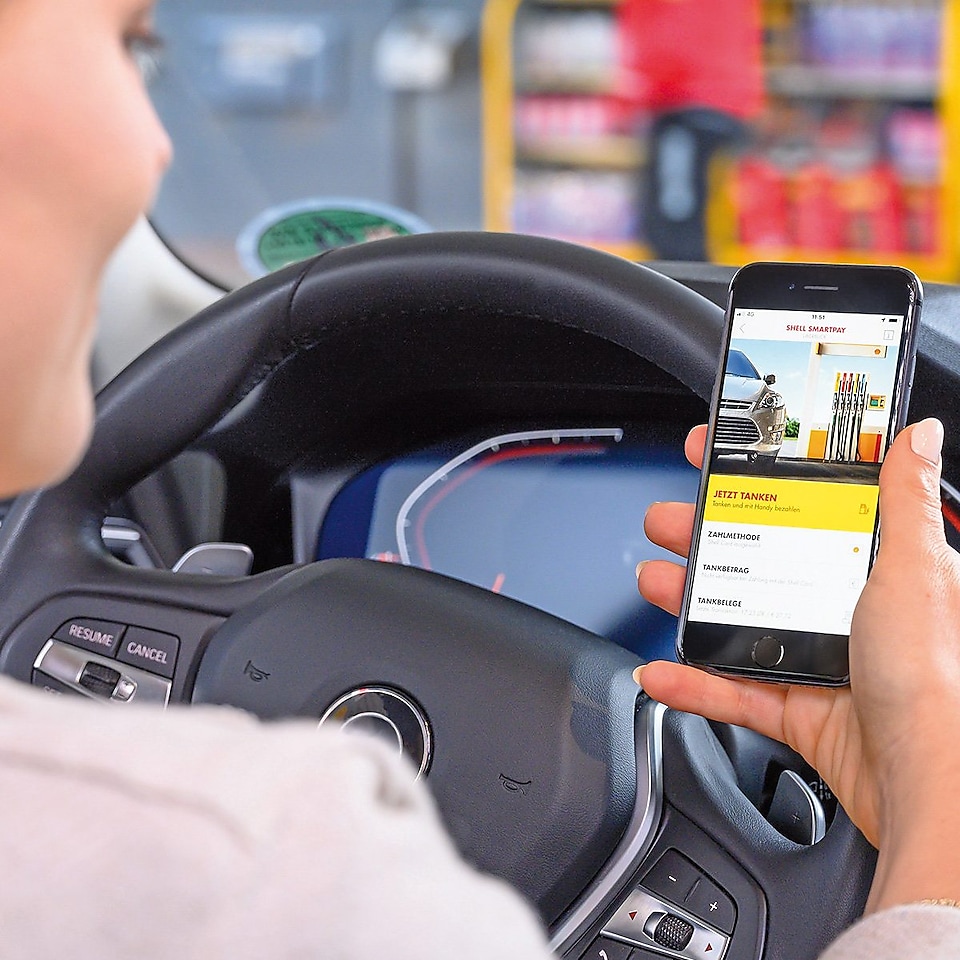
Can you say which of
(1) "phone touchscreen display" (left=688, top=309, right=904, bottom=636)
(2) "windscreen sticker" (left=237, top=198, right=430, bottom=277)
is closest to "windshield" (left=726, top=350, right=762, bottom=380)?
(1) "phone touchscreen display" (left=688, top=309, right=904, bottom=636)

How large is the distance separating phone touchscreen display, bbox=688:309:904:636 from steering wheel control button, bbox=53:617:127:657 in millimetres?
364

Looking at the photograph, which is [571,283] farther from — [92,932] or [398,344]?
[92,932]

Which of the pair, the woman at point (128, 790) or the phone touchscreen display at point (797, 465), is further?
the phone touchscreen display at point (797, 465)

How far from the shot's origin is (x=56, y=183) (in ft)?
1.07

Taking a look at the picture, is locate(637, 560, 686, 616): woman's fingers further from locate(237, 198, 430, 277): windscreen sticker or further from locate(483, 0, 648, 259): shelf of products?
locate(483, 0, 648, 259): shelf of products

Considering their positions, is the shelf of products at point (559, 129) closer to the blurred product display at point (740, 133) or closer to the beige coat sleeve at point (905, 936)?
the blurred product display at point (740, 133)

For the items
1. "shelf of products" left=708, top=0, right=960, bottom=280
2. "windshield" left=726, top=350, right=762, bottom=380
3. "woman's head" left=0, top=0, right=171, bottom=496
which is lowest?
"shelf of products" left=708, top=0, right=960, bottom=280

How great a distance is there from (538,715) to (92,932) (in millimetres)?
411

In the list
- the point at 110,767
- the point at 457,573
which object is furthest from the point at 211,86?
the point at 110,767

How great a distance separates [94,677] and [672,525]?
1.22 ft

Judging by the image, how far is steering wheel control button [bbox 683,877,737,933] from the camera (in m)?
0.65

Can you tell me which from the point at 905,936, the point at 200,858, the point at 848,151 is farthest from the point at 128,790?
the point at 848,151

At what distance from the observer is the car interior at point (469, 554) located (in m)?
0.66

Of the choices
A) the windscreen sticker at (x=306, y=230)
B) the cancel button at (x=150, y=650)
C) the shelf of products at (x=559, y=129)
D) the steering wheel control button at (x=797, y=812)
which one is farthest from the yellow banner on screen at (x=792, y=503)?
the shelf of products at (x=559, y=129)
